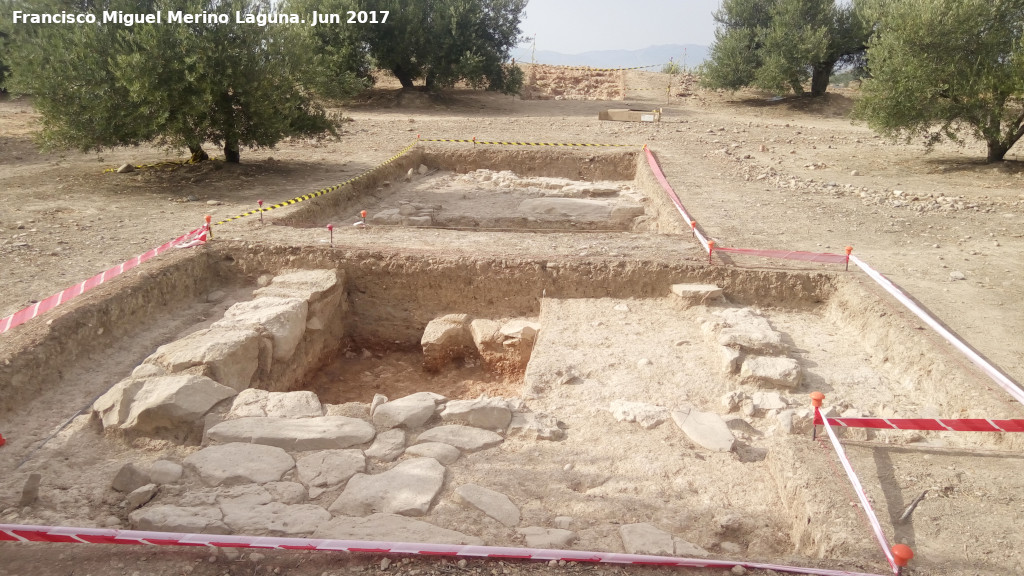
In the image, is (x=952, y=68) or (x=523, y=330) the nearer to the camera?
(x=523, y=330)

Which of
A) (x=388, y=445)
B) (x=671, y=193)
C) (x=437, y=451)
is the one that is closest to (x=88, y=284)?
Result: (x=388, y=445)

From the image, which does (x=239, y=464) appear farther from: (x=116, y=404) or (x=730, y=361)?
(x=730, y=361)

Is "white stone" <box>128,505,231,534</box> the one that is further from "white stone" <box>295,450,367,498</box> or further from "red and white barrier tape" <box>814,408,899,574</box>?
"red and white barrier tape" <box>814,408,899,574</box>

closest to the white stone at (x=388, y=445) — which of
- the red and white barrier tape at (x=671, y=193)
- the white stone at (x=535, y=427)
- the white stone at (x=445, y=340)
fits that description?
the white stone at (x=535, y=427)

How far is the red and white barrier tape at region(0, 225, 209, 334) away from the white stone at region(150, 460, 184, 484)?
2.16 meters

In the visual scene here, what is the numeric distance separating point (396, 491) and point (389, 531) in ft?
1.22

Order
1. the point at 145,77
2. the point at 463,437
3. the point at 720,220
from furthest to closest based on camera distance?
the point at 145,77, the point at 720,220, the point at 463,437

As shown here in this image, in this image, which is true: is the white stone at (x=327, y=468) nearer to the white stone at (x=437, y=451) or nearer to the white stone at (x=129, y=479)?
the white stone at (x=437, y=451)

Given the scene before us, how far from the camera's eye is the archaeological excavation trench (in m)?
3.21

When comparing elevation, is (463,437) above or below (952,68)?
below

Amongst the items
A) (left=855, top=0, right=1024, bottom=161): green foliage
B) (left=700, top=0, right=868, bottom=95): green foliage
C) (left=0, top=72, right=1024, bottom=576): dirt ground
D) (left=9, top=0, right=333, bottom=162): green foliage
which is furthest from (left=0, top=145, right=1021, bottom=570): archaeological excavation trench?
(left=700, top=0, right=868, bottom=95): green foliage

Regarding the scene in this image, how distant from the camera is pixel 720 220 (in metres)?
8.19

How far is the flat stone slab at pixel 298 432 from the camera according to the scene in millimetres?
3773

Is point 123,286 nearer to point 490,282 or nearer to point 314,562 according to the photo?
point 490,282
